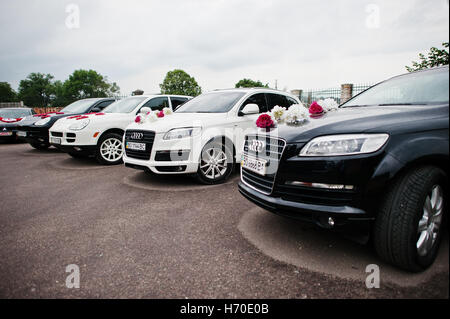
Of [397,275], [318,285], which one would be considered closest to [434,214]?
[397,275]

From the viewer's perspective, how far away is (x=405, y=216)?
202 cm

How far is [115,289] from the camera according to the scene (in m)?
2.19

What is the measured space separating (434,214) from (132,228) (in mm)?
2945

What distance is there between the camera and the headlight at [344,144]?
6.99ft

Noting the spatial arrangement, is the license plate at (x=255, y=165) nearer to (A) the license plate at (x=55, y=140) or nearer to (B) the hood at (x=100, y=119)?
(B) the hood at (x=100, y=119)

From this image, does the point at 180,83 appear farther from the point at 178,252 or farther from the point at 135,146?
the point at 178,252

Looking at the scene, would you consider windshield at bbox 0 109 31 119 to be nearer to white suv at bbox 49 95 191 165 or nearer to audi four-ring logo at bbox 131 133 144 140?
white suv at bbox 49 95 191 165

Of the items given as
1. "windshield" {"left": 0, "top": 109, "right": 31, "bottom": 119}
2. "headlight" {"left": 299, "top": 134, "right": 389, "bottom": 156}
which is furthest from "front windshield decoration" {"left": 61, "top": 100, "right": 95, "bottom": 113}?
"headlight" {"left": 299, "top": 134, "right": 389, "bottom": 156}

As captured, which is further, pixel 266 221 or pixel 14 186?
pixel 14 186

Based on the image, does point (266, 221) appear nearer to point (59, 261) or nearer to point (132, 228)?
point (132, 228)

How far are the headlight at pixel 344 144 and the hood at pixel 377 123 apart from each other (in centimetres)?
4

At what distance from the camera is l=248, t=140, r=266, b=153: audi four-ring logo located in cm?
290

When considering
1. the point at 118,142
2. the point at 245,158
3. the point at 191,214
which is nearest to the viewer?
the point at 245,158

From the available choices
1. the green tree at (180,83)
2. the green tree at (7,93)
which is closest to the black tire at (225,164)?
the green tree at (180,83)
